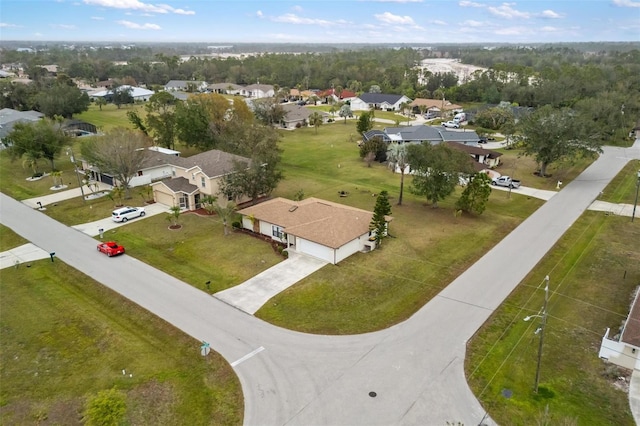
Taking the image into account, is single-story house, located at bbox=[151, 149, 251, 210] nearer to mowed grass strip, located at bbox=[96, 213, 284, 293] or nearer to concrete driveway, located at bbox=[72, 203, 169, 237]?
concrete driveway, located at bbox=[72, 203, 169, 237]

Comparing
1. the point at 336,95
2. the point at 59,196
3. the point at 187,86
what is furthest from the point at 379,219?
the point at 187,86


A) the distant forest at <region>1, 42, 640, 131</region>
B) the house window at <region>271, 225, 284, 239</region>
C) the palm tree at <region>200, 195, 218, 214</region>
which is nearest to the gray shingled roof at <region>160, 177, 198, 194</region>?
the palm tree at <region>200, 195, 218, 214</region>

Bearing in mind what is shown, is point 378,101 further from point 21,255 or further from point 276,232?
point 21,255

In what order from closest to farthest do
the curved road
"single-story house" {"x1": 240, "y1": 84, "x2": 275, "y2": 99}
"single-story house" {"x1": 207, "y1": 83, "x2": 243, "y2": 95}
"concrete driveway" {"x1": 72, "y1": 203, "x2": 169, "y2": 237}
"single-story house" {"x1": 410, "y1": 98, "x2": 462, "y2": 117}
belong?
the curved road → "concrete driveway" {"x1": 72, "y1": 203, "x2": 169, "y2": 237} → "single-story house" {"x1": 410, "y1": 98, "x2": 462, "y2": 117} → "single-story house" {"x1": 240, "y1": 84, "x2": 275, "y2": 99} → "single-story house" {"x1": 207, "y1": 83, "x2": 243, "y2": 95}

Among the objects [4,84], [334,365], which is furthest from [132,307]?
[4,84]

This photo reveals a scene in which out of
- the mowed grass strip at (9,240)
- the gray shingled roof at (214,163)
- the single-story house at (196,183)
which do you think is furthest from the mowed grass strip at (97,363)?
the gray shingled roof at (214,163)

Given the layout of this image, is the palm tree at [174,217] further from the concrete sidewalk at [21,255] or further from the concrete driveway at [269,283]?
the concrete driveway at [269,283]
